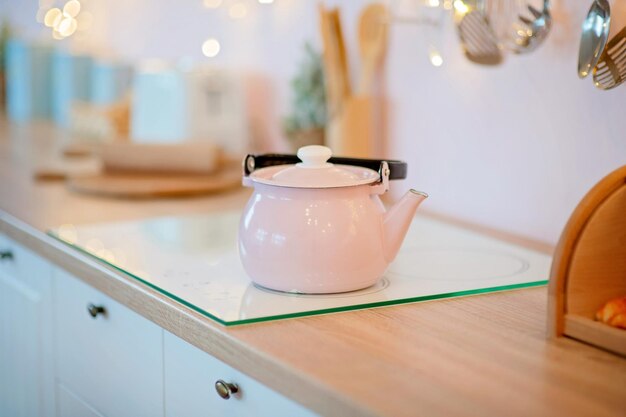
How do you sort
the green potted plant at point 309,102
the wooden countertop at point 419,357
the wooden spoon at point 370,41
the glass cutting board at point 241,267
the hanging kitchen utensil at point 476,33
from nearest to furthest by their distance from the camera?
the wooden countertop at point 419,357
the glass cutting board at point 241,267
the hanging kitchen utensil at point 476,33
the wooden spoon at point 370,41
the green potted plant at point 309,102

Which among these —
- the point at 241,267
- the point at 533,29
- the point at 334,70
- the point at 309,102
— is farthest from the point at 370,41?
the point at 241,267

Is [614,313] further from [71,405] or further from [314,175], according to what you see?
[71,405]

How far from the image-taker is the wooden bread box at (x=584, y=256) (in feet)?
2.92

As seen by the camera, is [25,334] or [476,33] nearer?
[476,33]

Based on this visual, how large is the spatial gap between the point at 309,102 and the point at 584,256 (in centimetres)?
102

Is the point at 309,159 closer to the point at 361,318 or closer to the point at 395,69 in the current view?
the point at 361,318

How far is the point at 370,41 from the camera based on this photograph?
170 centimetres

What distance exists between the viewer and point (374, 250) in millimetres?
1039

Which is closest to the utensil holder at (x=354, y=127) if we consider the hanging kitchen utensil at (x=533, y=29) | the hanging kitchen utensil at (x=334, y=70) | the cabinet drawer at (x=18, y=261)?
the hanging kitchen utensil at (x=334, y=70)

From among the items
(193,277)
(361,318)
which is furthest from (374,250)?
(193,277)

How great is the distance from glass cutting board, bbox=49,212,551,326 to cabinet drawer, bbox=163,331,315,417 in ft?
0.18

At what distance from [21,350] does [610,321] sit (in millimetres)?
1031

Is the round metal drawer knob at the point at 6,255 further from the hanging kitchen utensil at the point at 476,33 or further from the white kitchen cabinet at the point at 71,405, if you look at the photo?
the hanging kitchen utensil at the point at 476,33

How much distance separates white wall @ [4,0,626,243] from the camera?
1.29 m
